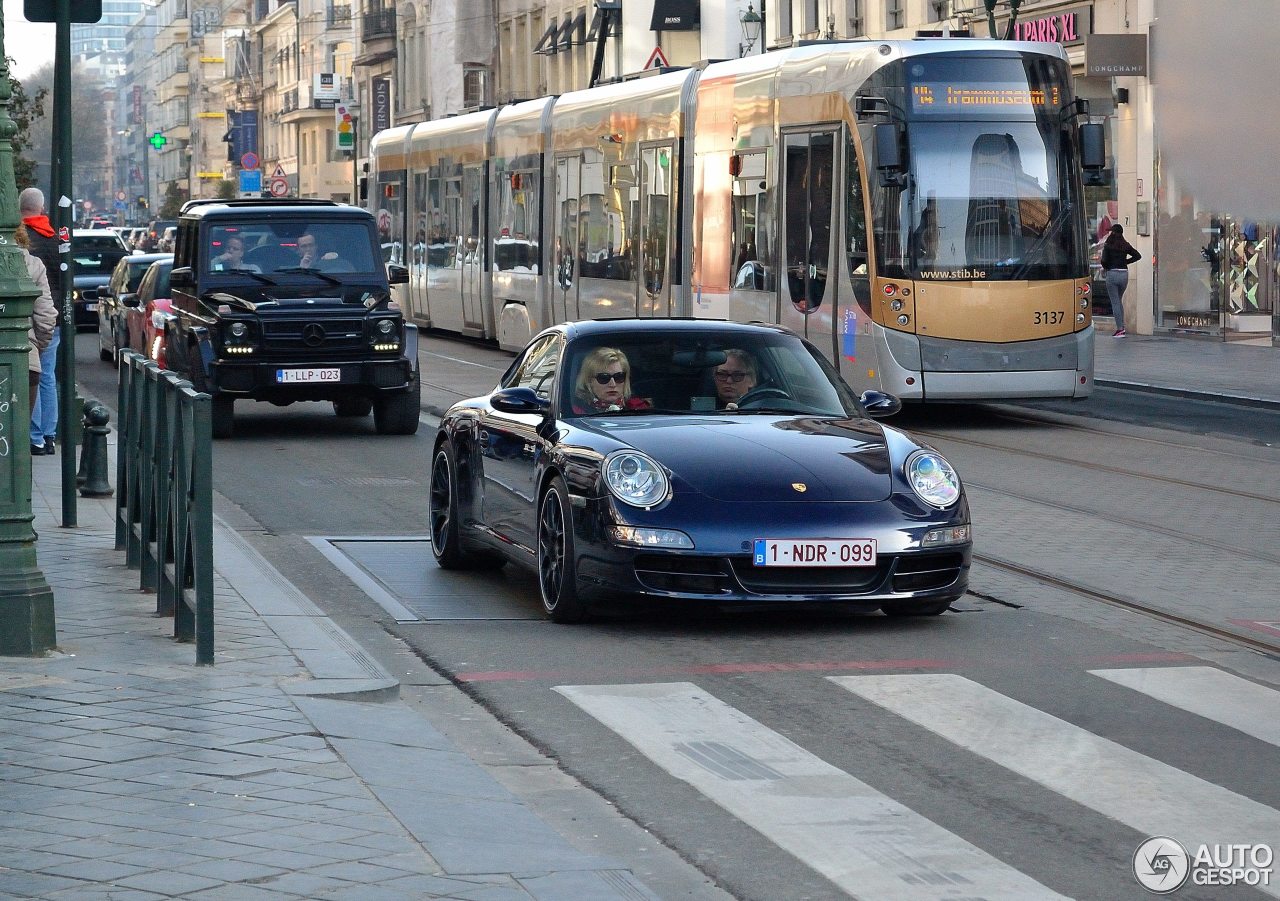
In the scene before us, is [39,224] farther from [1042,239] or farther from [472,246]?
[472,246]

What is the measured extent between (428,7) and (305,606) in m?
73.5

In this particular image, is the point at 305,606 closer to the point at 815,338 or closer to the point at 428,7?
the point at 815,338

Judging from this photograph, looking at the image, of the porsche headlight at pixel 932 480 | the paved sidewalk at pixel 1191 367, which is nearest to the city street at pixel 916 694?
the porsche headlight at pixel 932 480

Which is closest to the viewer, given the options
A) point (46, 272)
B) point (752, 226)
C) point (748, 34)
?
point (46, 272)

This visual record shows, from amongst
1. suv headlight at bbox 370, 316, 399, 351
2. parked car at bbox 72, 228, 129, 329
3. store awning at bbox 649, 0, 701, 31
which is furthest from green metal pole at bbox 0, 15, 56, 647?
store awning at bbox 649, 0, 701, 31

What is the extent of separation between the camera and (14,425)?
7.93m

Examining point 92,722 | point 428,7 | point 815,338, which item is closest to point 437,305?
point 815,338

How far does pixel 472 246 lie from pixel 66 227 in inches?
745

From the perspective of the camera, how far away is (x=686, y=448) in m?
9.16

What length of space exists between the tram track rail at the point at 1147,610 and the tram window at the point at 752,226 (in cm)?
1006

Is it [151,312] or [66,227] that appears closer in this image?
[66,227]

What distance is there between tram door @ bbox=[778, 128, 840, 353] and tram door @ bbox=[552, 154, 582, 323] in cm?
712

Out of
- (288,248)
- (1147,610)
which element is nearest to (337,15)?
(288,248)

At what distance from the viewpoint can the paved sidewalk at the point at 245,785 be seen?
5.01 m
